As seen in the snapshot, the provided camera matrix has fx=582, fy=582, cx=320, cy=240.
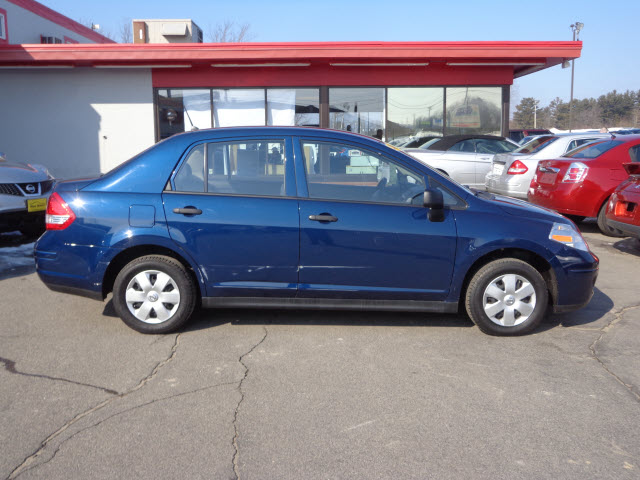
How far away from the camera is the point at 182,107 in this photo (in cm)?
1562

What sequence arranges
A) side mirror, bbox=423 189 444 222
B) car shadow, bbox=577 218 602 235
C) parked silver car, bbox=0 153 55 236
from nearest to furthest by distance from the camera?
1. side mirror, bbox=423 189 444 222
2. parked silver car, bbox=0 153 55 236
3. car shadow, bbox=577 218 602 235

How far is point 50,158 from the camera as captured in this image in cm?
1580

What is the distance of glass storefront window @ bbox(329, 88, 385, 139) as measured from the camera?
15531 millimetres

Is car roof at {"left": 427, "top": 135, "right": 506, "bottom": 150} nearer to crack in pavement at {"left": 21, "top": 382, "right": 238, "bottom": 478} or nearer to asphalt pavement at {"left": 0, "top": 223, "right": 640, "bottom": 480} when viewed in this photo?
asphalt pavement at {"left": 0, "top": 223, "right": 640, "bottom": 480}

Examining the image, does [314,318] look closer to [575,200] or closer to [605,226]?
[605,226]

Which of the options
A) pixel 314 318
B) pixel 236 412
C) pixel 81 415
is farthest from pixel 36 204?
pixel 236 412

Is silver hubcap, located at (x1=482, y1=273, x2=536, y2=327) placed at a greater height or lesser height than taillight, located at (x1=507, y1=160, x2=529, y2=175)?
lesser

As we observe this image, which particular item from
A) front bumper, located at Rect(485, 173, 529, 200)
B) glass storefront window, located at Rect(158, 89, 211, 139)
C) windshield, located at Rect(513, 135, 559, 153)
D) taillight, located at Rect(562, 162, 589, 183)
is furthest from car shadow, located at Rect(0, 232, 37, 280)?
windshield, located at Rect(513, 135, 559, 153)

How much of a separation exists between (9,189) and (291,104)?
884 centimetres

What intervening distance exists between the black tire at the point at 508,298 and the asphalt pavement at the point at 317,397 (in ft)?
0.42

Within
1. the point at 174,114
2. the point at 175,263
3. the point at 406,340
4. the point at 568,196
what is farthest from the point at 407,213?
the point at 174,114

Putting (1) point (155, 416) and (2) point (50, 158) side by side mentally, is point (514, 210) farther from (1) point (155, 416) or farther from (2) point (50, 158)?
(2) point (50, 158)

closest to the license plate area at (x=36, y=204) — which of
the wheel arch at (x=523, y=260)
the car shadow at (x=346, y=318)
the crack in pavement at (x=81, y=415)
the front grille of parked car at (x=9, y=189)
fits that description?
the front grille of parked car at (x=9, y=189)

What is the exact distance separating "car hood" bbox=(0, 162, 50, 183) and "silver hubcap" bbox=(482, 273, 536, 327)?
676cm
